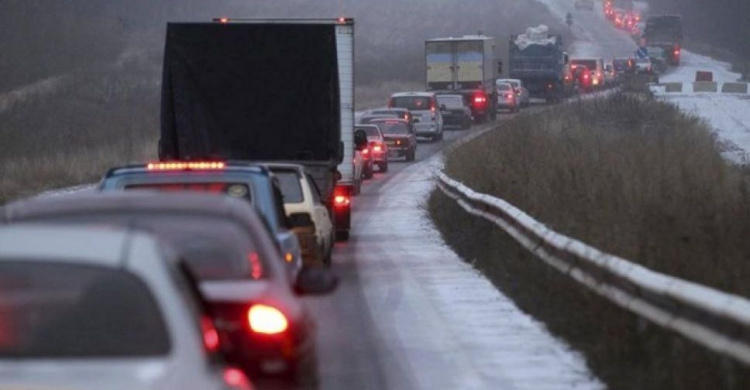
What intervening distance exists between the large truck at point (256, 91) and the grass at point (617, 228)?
104 inches

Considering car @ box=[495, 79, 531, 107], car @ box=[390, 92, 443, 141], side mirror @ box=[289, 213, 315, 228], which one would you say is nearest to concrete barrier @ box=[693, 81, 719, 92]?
car @ box=[495, 79, 531, 107]

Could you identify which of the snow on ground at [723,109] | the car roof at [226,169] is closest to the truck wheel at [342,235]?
the car roof at [226,169]

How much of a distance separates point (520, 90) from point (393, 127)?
2472 cm

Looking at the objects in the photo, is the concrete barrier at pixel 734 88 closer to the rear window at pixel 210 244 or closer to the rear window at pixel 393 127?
the rear window at pixel 393 127

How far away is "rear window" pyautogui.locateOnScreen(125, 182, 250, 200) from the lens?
1148cm

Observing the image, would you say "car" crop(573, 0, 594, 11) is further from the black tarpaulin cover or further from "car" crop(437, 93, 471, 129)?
the black tarpaulin cover

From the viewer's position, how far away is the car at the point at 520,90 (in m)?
73.9

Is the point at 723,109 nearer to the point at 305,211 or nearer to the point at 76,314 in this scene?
the point at 305,211

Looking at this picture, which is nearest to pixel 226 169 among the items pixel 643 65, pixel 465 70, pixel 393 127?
pixel 393 127

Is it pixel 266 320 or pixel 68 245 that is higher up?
pixel 68 245

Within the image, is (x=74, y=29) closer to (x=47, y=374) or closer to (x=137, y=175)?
(x=137, y=175)

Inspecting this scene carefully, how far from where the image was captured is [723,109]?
223ft

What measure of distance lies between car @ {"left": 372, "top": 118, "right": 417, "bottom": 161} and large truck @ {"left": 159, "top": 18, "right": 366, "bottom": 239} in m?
28.3

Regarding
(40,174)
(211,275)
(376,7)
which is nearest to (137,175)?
(211,275)
